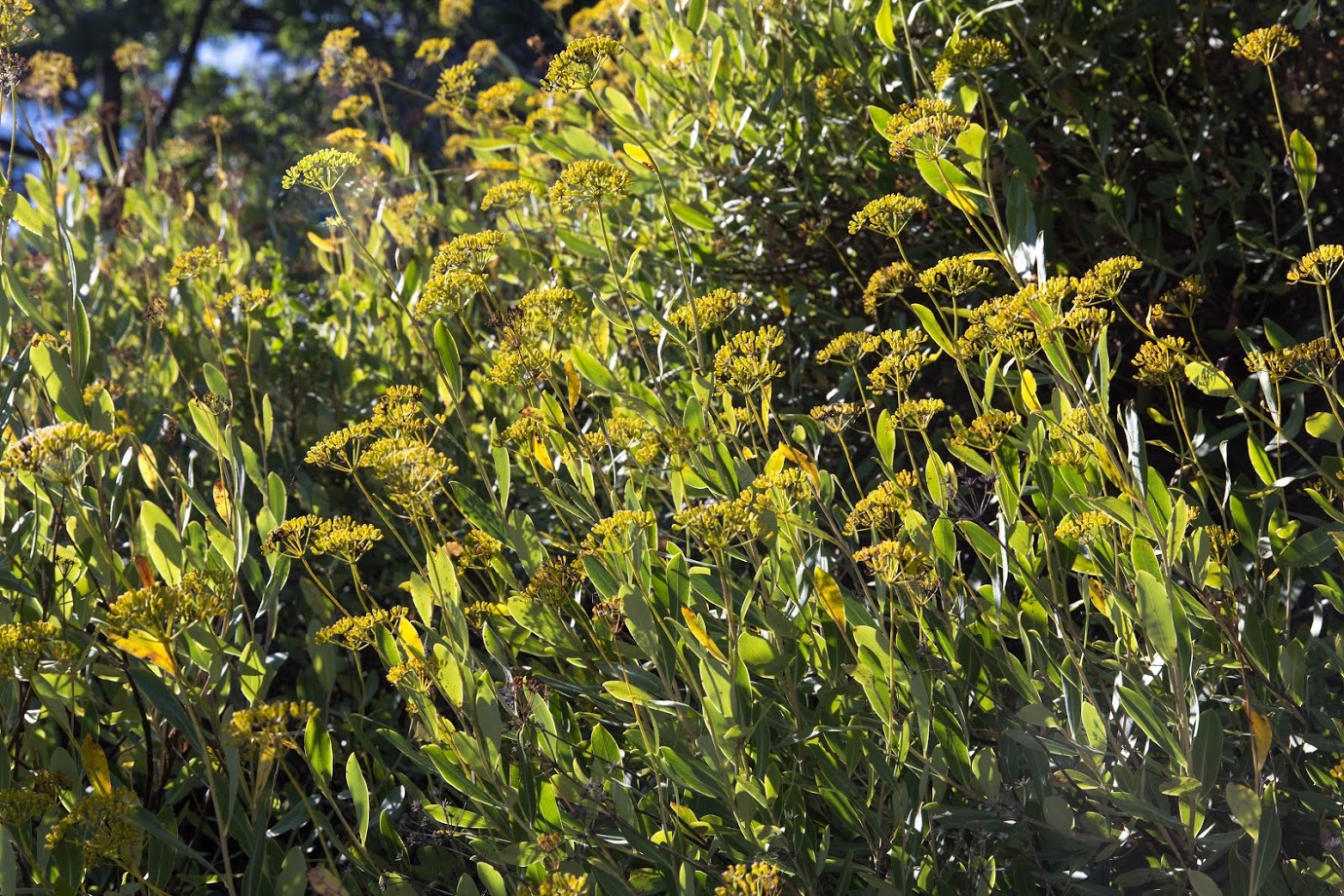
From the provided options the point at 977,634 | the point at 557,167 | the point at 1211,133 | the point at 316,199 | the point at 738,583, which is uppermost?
the point at 316,199

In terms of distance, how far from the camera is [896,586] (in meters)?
1.71

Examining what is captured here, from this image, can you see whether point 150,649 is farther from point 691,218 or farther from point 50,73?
point 50,73

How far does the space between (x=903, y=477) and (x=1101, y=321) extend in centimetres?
35

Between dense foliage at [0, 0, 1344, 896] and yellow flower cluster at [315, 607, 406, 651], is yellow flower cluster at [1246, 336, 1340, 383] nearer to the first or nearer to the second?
dense foliage at [0, 0, 1344, 896]

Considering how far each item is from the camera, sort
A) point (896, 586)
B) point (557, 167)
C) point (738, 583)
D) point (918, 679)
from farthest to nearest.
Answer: point (557, 167) → point (738, 583) → point (896, 586) → point (918, 679)

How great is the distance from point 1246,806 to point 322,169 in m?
1.49

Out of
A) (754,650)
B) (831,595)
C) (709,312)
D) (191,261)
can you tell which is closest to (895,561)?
(831,595)

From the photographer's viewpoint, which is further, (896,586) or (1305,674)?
(896,586)

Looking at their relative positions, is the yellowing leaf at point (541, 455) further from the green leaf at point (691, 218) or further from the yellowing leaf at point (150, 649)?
the green leaf at point (691, 218)

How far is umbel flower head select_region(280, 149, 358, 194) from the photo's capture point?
1776mm

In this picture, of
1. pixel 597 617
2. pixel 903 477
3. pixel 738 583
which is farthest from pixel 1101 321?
pixel 597 617

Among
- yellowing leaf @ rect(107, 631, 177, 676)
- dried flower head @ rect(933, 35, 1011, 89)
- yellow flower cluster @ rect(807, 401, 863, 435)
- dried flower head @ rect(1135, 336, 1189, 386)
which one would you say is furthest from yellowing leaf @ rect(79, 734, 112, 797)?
dried flower head @ rect(933, 35, 1011, 89)

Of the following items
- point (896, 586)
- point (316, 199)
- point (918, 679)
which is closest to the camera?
point (918, 679)

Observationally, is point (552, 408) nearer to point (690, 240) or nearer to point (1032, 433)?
point (1032, 433)
